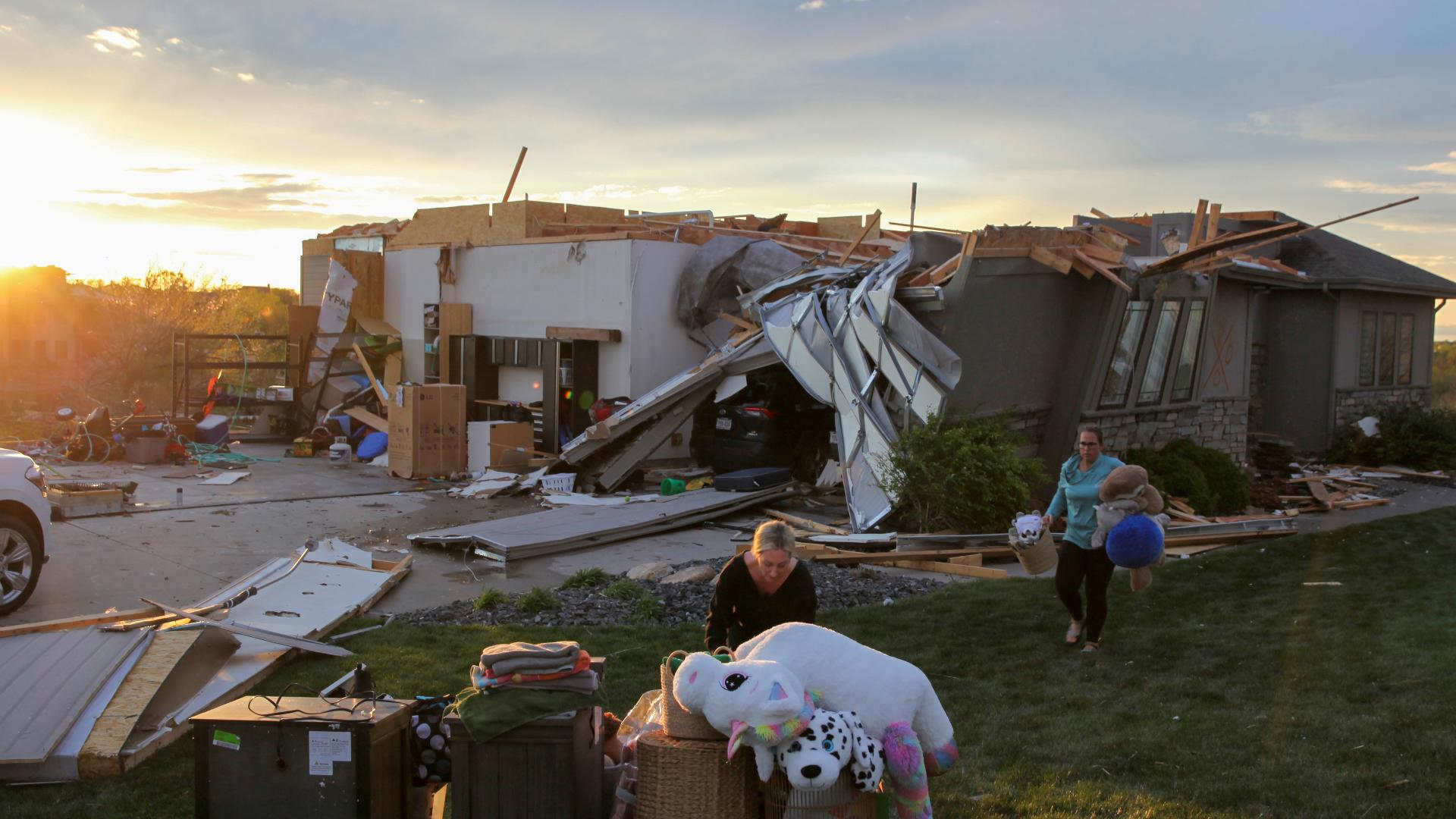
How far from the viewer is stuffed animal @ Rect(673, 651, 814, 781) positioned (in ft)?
12.8

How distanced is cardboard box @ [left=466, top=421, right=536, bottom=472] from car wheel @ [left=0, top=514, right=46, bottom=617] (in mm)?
8552

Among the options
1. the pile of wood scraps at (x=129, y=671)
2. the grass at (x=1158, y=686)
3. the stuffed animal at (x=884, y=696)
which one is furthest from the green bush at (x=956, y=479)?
the stuffed animal at (x=884, y=696)

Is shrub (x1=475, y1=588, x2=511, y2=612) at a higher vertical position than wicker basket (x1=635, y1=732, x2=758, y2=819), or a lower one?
lower

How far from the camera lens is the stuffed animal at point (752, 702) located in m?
3.89

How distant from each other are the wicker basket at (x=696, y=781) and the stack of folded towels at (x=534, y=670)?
16.9 inches

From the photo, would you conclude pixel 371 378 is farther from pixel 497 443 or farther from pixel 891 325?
pixel 891 325

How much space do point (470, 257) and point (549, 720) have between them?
1726 centimetres

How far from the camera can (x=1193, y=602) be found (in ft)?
31.2

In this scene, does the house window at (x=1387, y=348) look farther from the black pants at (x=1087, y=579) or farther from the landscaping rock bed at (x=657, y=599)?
the black pants at (x=1087, y=579)

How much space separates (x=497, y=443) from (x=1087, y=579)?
11.1 meters

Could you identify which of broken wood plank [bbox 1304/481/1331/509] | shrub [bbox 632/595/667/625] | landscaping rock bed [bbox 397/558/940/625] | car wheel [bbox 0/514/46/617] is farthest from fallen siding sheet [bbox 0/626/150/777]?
broken wood plank [bbox 1304/481/1331/509]

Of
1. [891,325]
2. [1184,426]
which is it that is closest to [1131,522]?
[891,325]

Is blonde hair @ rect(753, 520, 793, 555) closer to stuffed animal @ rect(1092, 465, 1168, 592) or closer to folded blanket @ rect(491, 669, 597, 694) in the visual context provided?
folded blanket @ rect(491, 669, 597, 694)

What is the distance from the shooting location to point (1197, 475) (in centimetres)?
1465
